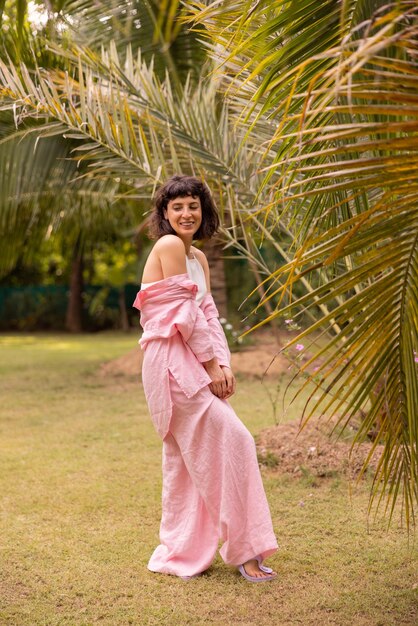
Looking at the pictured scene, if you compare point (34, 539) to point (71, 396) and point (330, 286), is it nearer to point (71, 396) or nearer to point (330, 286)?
point (330, 286)

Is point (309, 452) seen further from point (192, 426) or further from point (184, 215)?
point (184, 215)

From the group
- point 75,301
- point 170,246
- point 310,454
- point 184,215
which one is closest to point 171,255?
point 170,246

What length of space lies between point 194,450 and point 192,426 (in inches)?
4.4

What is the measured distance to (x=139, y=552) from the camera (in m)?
4.12

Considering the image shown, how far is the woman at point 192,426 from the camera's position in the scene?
3670 millimetres

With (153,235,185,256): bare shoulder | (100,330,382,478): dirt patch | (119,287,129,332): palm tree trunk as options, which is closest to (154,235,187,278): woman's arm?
(153,235,185,256): bare shoulder

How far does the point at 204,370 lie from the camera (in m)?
3.79

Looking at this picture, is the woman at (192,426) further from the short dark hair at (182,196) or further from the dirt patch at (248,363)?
the dirt patch at (248,363)

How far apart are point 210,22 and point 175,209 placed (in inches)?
47.1

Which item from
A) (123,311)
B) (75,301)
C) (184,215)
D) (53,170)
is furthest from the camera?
(75,301)

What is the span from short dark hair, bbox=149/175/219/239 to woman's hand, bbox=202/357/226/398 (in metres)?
0.69

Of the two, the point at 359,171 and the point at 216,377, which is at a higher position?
the point at 359,171

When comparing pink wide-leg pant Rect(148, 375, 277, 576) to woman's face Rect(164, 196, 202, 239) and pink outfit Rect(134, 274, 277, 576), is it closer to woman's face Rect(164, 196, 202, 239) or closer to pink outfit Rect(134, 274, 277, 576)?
pink outfit Rect(134, 274, 277, 576)

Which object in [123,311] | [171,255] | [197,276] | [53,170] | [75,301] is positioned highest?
[53,170]
